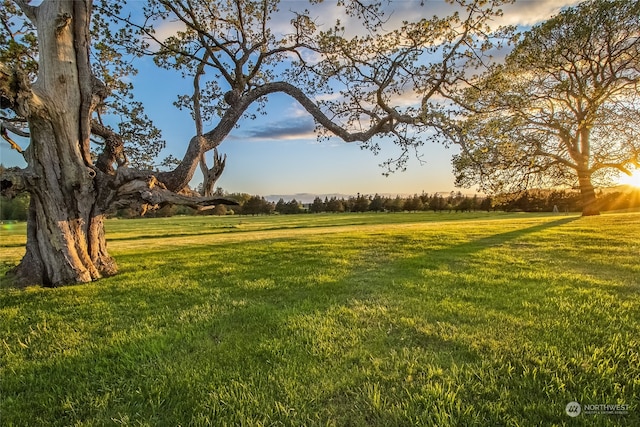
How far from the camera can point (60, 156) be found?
7.02 m

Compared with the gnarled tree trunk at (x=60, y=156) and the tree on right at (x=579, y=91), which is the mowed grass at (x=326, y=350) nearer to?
the gnarled tree trunk at (x=60, y=156)

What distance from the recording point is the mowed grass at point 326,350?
105 inches

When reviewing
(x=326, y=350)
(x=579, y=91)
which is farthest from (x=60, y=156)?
(x=579, y=91)

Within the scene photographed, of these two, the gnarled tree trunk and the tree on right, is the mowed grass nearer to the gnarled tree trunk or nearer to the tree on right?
the gnarled tree trunk

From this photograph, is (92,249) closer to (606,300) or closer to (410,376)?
(410,376)

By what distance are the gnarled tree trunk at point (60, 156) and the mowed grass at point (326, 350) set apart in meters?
0.90

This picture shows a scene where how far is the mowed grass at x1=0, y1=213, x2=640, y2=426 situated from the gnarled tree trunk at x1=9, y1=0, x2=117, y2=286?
2.95 ft

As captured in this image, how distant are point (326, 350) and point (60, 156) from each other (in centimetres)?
756

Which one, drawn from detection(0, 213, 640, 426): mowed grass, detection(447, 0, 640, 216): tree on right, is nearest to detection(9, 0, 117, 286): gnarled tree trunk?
detection(0, 213, 640, 426): mowed grass

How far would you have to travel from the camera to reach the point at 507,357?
11.0ft

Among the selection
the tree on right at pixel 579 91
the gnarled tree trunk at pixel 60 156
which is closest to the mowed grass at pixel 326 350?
the gnarled tree trunk at pixel 60 156

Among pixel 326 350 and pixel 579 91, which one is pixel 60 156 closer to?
pixel 326 350

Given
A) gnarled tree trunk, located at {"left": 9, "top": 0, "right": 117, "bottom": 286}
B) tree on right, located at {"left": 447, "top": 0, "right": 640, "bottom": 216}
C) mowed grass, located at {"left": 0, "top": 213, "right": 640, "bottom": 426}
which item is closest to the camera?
mowed grass, located at {"left": 0, "top": 213, "right": 640, "bottom": 426}

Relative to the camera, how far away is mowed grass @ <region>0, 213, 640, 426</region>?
266cm
